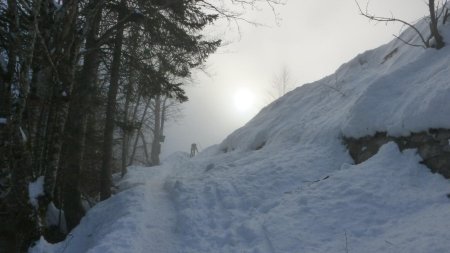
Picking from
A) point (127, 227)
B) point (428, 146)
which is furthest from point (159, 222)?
point (428, 146)

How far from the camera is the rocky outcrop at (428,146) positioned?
236 inches

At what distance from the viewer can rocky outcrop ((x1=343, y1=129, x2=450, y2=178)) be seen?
236 inches

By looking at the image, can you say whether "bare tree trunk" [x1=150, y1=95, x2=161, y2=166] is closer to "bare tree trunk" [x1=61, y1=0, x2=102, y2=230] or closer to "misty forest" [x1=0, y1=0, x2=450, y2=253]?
"misty forest" [x1=0, y1=0, x2=450, y2=253]

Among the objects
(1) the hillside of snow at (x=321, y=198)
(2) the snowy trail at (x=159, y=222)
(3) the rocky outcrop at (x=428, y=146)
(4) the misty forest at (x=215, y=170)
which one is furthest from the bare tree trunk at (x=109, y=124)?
(3) the rocky outcrop at (x=428, y=146)

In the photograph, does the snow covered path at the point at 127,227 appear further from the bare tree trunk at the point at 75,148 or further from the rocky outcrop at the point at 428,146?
the rocky outcrop at the point at 428,146

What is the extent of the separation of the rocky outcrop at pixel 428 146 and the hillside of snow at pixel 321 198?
0.11 m

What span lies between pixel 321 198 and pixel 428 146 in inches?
76.6

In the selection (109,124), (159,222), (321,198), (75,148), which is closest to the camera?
(321,198)

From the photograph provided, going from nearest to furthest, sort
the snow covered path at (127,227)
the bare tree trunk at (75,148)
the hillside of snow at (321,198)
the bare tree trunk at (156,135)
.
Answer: the hillside of snow at (321,198)
the snow covered path at (127,227)
the bare tree trunk at (75,148)
the bare tree trunk at (156,135)

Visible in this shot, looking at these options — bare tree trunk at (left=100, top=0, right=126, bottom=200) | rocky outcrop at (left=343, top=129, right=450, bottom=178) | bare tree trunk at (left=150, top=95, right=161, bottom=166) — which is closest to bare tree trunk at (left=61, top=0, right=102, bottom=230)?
bare tree trunk at (left=100, top=0, right=126, bottom=200)

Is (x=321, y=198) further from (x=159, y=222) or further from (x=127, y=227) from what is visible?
(x=127, y=227)

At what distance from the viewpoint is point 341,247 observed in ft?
17.4

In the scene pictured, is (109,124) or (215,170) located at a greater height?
(109,124)

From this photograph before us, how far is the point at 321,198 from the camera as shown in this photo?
6.75m
